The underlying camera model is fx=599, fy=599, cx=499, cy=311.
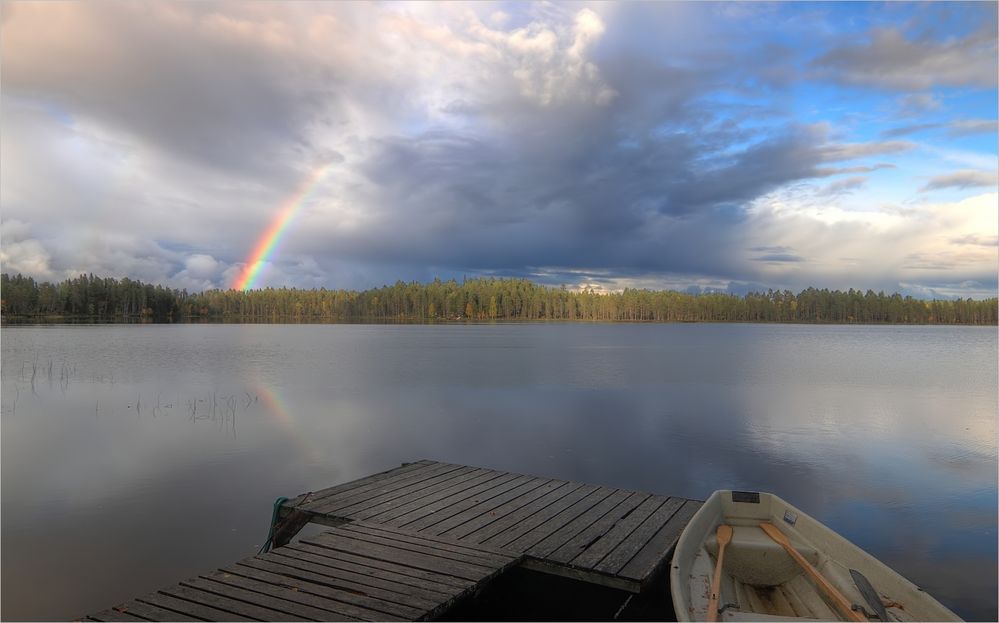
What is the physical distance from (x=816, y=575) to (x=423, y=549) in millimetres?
3628

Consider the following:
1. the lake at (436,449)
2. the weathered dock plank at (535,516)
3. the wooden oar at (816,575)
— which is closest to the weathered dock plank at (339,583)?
the weathered dock plank at (535,516)

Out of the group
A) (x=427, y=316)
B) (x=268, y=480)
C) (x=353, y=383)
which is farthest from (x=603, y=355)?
(x=427, y=316)

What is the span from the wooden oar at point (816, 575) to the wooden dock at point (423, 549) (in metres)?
1.00

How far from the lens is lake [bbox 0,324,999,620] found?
305 inches

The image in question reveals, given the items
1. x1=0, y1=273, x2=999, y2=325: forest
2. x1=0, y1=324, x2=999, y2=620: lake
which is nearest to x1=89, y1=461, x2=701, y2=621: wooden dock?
x1=0, y1=324, x2=999, y2=620: lake

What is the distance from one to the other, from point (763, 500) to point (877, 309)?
195768 millimetres

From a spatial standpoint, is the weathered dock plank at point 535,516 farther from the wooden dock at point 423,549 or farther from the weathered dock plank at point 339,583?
the weathered dock plank at point 339,583

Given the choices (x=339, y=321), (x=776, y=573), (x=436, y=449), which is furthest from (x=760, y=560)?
(x=339, y=321)

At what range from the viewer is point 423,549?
605cm

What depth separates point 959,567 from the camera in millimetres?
7461

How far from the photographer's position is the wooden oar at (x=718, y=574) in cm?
451

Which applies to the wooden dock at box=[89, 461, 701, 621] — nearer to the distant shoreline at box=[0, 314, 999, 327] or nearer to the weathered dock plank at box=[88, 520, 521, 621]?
the weathered dock plank at box=[88, 520, 521, 621]

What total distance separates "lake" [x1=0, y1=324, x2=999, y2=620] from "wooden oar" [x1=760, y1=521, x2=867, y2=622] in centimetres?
231

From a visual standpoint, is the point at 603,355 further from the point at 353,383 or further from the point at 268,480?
the point at 268,480
